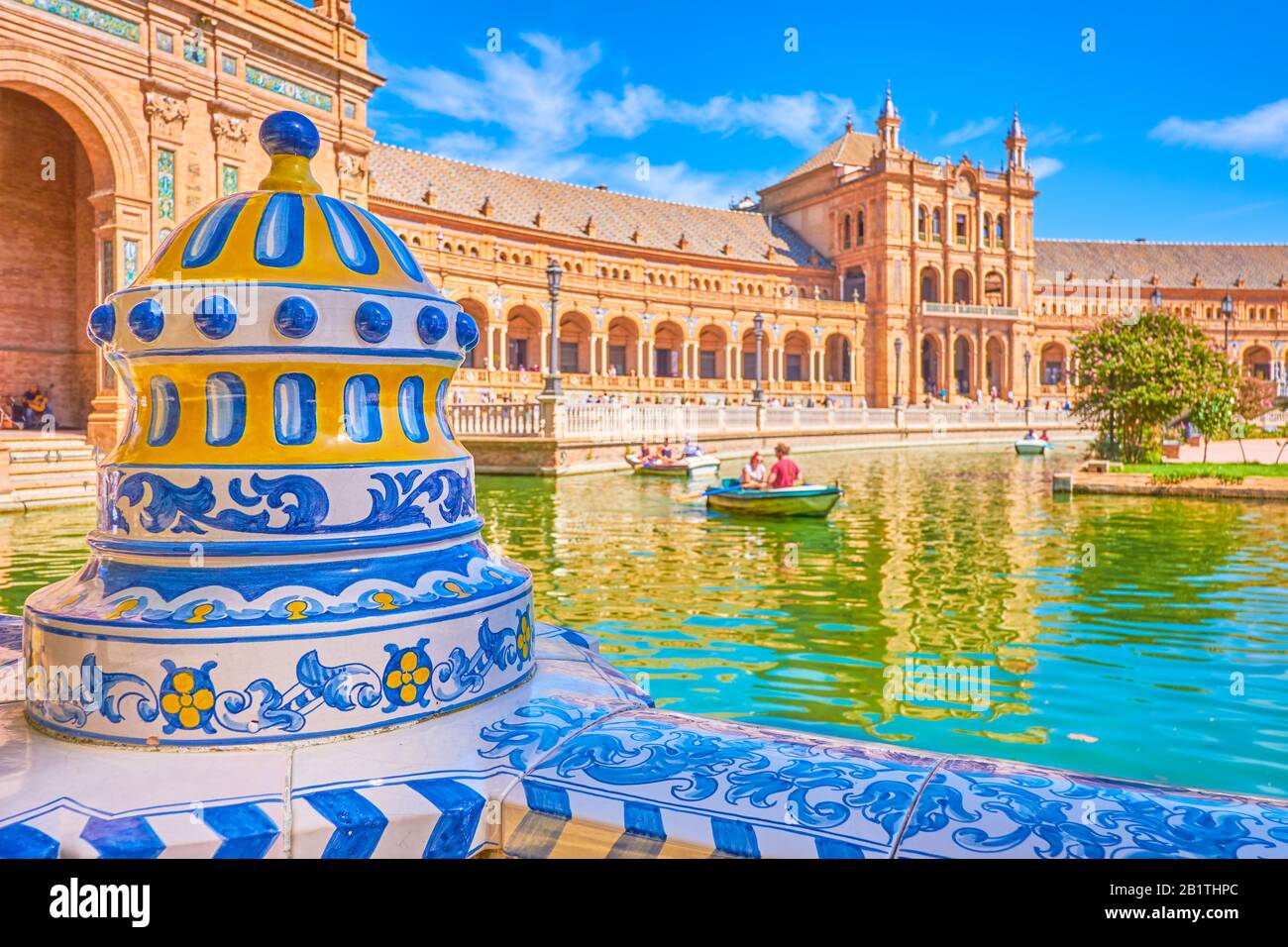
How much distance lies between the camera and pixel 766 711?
15.5ft

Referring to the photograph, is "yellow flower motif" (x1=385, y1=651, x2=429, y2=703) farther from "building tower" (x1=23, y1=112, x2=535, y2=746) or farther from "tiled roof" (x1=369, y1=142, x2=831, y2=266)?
"tiled roof" (x1=369, y1=142, x2=831, y2=266)

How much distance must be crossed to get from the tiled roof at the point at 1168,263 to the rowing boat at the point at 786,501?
67.4 m

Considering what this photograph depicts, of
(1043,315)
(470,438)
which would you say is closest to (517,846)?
(470,438)

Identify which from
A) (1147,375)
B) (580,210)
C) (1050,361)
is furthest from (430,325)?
(1050,361)

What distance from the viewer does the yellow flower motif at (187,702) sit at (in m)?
1.74

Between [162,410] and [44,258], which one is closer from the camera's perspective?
[162,410]

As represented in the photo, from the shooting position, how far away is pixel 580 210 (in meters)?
54.9

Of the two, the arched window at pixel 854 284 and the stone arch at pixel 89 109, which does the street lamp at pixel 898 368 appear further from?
the stone arch at pixel 89 109

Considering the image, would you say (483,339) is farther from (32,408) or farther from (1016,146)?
(1016,146)

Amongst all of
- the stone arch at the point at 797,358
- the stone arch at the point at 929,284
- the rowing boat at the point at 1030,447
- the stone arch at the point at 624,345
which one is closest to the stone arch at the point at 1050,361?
the stone arch at the point at 929,284

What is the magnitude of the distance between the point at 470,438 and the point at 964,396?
46.4 metres

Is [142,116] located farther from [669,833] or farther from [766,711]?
[669,833]

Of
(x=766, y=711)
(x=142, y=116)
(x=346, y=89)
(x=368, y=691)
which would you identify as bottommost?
(x=766, y=711)

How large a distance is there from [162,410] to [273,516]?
0.38m
